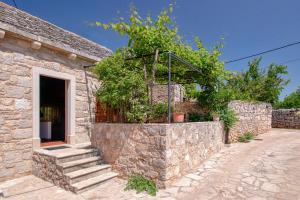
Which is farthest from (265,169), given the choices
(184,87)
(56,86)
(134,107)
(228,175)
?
(56,86)

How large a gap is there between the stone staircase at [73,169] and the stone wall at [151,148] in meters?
0.37

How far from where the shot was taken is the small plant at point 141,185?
4602mm

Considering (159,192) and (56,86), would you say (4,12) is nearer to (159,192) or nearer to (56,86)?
(56,86)

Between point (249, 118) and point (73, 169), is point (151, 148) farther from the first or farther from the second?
point (249, 118)

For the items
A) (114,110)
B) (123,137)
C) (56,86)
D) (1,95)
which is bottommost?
(123,137)

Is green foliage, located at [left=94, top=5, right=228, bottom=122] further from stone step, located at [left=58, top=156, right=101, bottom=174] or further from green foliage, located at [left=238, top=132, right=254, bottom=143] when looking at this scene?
green foliage, located at [left=238, top=132, right=254, bottom=143]

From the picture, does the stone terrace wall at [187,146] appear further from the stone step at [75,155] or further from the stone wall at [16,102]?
the stone wall at [16,102]

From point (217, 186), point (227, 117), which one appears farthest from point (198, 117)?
point (217, 186)

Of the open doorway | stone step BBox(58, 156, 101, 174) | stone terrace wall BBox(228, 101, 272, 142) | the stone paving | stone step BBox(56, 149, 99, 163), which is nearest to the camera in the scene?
the stone paving

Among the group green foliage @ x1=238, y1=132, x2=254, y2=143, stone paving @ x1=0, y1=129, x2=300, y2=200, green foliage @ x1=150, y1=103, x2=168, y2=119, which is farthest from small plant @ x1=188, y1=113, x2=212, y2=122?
green foliage @ x1=238, y1=132, x2=254, y2=143

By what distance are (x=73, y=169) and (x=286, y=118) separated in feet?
57.3

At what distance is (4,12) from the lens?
223 inches

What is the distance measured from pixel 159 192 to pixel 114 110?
2.85 metres

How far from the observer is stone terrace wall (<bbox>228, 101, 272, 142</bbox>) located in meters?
10.5
